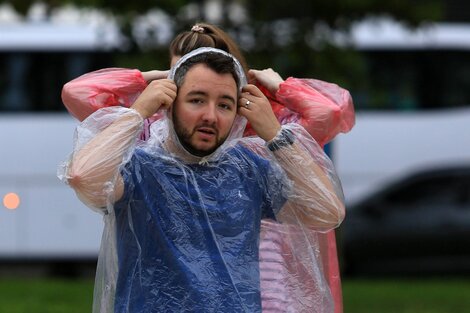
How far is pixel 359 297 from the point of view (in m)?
12.1

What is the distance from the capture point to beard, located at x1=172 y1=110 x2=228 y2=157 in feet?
11.4

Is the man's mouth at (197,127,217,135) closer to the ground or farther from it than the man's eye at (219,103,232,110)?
→ closer to the ground

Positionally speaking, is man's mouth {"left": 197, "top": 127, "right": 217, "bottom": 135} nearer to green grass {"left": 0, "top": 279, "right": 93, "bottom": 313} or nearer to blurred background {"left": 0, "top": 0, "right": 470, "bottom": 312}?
green grass {"left": 0, "top": 279, "right": 93, "bottom": 313}

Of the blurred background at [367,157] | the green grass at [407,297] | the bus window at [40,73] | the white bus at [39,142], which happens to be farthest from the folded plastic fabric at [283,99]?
the bus window at [40,73]

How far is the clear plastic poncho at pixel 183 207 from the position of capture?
3492 millimetres

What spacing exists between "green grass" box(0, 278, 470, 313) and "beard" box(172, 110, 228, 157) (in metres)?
6.63

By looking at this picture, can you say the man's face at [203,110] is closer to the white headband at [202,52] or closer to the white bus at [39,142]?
the white headband at [202,52]

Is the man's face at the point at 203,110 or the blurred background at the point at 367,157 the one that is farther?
the blurred background at the point at 367,157

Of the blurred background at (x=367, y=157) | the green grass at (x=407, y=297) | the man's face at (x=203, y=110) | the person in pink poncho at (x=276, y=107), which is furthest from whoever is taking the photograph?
the blurred background at (x=367, y=157)

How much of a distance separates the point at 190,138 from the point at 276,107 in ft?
2.30

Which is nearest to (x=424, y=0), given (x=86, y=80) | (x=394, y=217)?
(x=394, y=217)

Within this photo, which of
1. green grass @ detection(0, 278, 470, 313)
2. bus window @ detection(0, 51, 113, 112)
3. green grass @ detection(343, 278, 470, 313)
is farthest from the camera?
bus window @ detection(0, 51, 113, 112)

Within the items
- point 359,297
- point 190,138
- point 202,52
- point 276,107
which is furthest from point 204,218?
point 359,297

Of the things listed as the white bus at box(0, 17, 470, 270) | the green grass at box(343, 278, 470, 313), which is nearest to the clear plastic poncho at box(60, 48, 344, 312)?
the green grass at box(343, 278, 470, 313)
